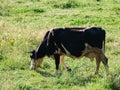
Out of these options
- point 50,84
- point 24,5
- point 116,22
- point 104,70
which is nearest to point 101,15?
point 116,22

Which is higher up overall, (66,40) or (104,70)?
(66,40)

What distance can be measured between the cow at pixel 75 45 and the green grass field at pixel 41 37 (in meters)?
0.41

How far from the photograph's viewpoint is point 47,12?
2128 cm

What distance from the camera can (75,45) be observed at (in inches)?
430

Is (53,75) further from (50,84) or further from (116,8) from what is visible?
(116,8)

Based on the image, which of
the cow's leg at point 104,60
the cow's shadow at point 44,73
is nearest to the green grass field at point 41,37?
the cow's shadow at point 44,73

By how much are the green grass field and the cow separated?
407mm

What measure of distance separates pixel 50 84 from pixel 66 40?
4.90 ft

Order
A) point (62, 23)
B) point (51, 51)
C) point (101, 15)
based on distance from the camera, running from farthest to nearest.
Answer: point (101, 15) → point (62, 23) → point (51, 51)

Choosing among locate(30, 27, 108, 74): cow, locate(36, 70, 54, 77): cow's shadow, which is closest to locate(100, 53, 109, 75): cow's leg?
locate(30, 27, 108, 74): cow

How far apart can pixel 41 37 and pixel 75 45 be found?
12.0 feet

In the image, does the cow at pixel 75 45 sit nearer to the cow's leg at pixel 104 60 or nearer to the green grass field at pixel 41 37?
the cow's leg at pixel 104 60

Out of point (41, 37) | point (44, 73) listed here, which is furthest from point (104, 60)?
point (41, 37)

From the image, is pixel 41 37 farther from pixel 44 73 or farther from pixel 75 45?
pixel 75 45
